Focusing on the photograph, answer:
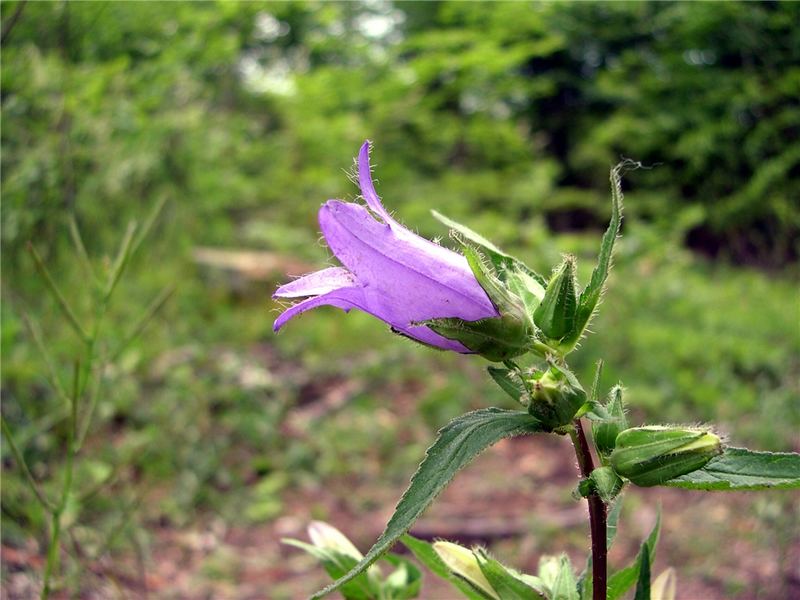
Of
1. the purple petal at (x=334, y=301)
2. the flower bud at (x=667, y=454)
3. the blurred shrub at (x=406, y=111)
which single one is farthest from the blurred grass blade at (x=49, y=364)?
the blurred shrub at (x=406, y=111)

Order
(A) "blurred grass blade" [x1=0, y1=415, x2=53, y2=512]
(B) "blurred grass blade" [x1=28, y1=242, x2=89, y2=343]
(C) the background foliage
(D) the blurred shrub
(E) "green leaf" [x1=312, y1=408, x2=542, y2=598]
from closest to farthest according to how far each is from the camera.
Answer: (E) "green leaf" [x1=312, y1=408, x2=542, y2=598] < (A) "blurred grass blade" [x1=0, y1=415, x2=53, y2=512] < (B) "blurred grass blade" [x1=28, y1=242, x2=89, y2=343] < (C) the background foliage < (D) the blurred shrub

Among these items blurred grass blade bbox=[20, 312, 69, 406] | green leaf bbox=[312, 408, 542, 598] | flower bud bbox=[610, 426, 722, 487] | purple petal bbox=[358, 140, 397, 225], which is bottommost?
blurred grass blade bbox=[20, 312, 69, 406]

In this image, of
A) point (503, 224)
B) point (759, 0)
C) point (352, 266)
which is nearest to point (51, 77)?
point (352, 266)

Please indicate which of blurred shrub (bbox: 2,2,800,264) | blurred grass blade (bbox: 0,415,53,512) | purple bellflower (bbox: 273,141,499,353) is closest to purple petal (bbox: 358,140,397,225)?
purple bellflower (bbox: 273,141,499,353)

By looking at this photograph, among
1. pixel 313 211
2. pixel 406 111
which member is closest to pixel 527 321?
pixel 313 211

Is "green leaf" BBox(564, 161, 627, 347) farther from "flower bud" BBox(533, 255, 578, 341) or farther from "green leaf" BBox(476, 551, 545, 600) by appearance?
"green leaf" BBox(476, 551, 545, 600)

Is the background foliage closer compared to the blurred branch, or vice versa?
the blurred branch
